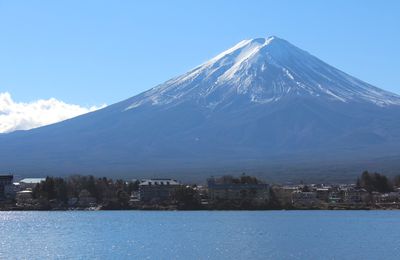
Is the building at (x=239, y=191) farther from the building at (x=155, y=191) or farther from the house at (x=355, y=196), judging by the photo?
the house at (x=355, y=196)

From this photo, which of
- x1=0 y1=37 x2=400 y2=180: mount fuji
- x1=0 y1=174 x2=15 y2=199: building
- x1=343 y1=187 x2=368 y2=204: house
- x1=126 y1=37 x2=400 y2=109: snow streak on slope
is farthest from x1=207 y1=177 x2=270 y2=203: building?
x1=126 y1=37 x2=400 y2=109: snow streak on slope

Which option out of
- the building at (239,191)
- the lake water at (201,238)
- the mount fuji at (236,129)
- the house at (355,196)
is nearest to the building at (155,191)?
the building at (239,191)

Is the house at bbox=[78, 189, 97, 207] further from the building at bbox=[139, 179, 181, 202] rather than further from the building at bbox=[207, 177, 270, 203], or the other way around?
the building at bbox=[207, 177, 270, 203]

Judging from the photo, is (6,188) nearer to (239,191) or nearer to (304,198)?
(239,191)

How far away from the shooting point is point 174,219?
57750 mm

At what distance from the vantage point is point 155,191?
252 ft

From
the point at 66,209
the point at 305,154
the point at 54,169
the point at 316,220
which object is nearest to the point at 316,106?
the point at 305,154

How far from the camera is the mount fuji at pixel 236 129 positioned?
138125mm

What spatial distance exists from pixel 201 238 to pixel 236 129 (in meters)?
123

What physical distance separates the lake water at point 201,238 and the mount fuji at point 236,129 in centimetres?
6804

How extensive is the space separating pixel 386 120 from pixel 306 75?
1054 inches

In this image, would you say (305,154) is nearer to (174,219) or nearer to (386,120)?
(386,120)

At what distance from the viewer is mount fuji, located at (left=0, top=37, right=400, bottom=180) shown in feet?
453

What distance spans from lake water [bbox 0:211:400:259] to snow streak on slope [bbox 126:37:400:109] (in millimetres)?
120240
